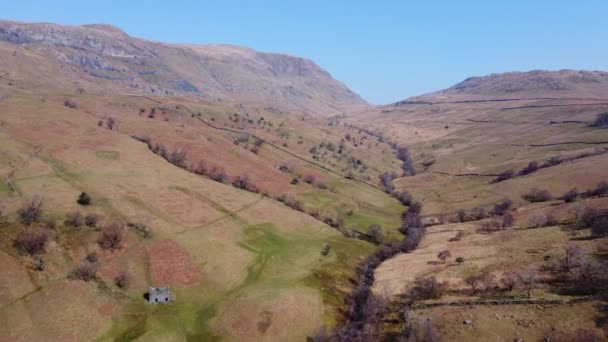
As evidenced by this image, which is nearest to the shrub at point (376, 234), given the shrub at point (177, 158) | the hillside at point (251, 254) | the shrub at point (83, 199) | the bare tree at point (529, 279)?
the hillside at point (251, 254)

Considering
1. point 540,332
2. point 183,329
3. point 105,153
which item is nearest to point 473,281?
point 540,332

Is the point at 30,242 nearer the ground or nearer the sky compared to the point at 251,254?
nearer the sky

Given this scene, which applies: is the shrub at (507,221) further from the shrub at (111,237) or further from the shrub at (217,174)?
the shrub at (111,237)

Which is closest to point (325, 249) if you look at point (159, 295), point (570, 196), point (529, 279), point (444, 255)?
point (444, 255)

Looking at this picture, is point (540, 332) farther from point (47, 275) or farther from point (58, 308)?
point (47, 275)

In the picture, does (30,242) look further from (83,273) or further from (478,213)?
(478,213)

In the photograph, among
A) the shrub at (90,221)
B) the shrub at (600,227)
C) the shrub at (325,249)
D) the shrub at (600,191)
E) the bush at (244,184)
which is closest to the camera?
the shrub at (90,221)

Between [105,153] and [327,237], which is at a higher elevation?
[105,153]
